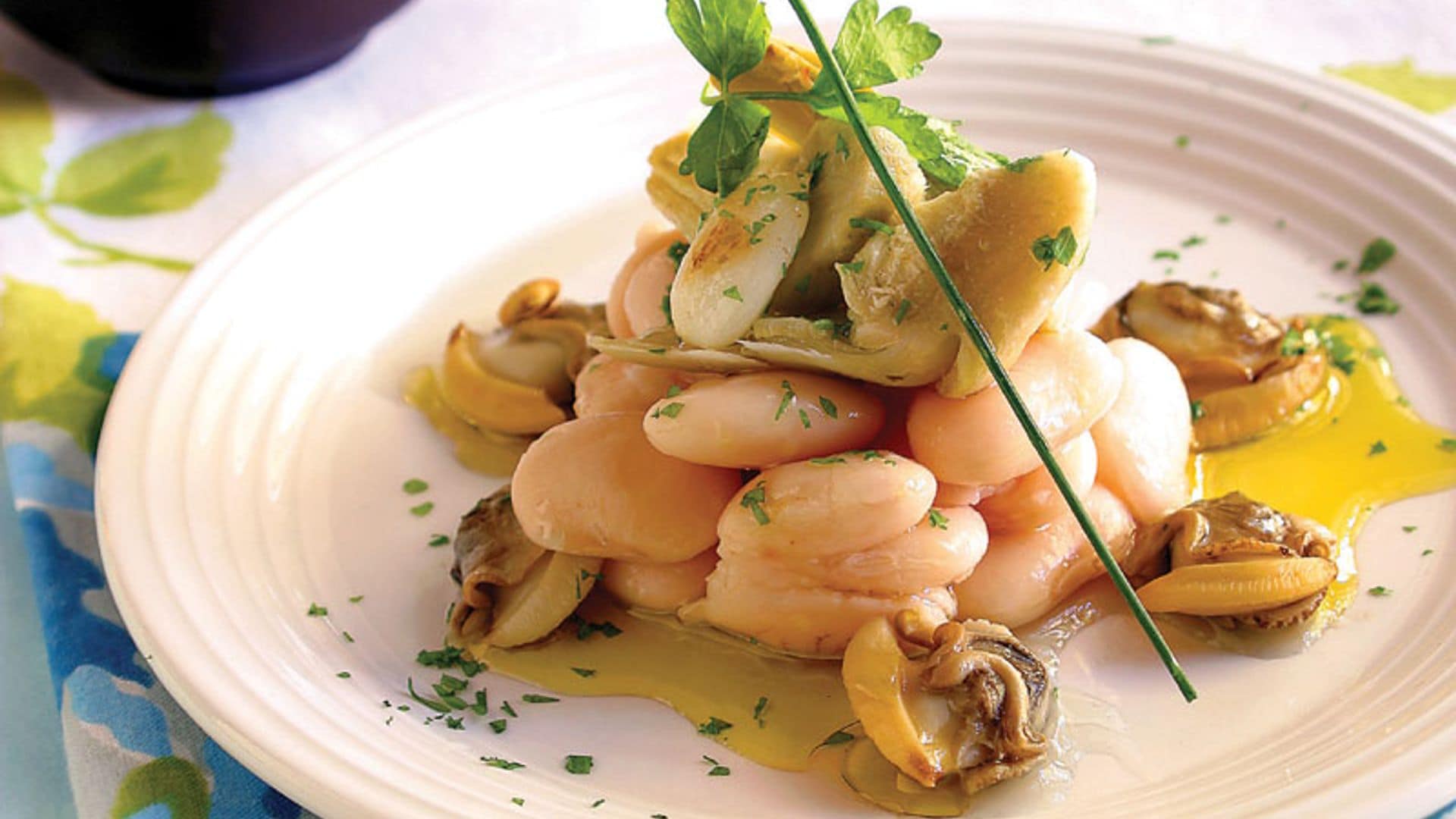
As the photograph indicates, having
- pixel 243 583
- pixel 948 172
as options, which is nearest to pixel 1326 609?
pixel 948 172

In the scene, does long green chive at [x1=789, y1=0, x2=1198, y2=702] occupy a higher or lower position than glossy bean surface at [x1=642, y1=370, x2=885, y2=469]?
higher

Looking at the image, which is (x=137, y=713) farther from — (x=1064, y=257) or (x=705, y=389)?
(x=1064, y=257)

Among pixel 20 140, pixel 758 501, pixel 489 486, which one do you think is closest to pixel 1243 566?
pixel 758 501

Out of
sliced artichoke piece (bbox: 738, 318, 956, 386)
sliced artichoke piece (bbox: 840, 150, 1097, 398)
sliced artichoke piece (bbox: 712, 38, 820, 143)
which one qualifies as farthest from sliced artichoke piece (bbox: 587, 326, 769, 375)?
sliced artichoke piece (bbox: 712, 38, 820, 143)

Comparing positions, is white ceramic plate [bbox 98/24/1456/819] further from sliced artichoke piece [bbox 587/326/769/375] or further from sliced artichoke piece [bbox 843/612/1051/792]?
sliced artichoke piece [bbox 587/326/769/375]

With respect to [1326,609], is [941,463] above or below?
above

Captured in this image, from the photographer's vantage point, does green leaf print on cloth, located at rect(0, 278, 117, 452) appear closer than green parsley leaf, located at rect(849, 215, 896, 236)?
No

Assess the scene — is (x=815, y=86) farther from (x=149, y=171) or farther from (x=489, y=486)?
(x=149, y=171)
